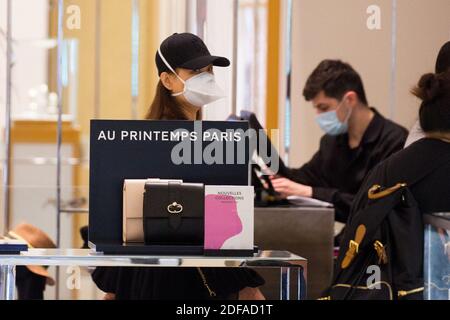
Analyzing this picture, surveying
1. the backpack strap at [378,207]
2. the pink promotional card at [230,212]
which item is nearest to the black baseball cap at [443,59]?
the backpack strap at [378,207]

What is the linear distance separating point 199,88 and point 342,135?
4.68 ft

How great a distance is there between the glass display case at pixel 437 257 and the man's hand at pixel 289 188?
41.0 inches

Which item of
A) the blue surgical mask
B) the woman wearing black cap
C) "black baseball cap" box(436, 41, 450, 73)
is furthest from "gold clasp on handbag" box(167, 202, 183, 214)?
the blue surgical mask

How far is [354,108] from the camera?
4395mm

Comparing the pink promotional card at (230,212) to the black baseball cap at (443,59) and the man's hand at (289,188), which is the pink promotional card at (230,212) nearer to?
the black baseball cap at (443,59)

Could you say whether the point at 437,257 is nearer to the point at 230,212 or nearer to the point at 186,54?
the point at 230,212

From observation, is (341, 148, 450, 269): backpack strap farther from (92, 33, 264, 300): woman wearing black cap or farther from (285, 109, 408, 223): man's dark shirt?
(285, 109, 408, 223): man's dark shirt

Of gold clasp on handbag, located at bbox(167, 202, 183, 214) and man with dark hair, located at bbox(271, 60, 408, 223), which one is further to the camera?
man with dark hair, located at bbox(271, 60, 408, 223)

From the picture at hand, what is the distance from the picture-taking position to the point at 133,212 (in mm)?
2523

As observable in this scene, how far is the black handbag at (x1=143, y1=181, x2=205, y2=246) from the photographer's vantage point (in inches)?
96.8

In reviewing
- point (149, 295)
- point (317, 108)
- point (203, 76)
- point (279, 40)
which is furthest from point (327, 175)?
point (149, 295)

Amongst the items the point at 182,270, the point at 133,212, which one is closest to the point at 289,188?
the point at 182,270

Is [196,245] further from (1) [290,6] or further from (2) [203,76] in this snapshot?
(1) [290,6]

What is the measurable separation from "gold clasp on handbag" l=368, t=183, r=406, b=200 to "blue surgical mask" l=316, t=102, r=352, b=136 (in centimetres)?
123
